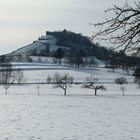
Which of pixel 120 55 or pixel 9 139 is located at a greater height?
pixel 120 55

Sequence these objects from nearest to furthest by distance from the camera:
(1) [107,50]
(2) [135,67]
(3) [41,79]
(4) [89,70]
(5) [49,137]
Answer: (2) [135,67]
(1) [107,50]
(5) [49,137]
(3) [41,79]
(4) [89,70]

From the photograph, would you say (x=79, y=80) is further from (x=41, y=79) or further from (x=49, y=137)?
(x=49, y=137)

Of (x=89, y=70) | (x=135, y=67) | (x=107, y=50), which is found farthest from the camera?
(x=89, y=70)

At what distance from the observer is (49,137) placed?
62.7 ft

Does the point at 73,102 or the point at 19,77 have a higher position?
the point at 19,77

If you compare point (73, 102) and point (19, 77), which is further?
point (19, 77)

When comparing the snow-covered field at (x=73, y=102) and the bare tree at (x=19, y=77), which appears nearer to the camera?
the snow-covered field at (x=73, y=102)

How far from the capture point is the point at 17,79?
504ft

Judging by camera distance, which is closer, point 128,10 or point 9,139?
point 128,10

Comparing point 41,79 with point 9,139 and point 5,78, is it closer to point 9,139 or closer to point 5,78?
point 5,78

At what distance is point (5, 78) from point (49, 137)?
448ft

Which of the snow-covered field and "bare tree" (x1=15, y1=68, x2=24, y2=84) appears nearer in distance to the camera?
the snow-covered field

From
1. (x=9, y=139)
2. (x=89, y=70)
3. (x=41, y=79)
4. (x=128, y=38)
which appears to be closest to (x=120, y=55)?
(x=128, y=38)

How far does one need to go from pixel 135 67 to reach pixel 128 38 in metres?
0.46
